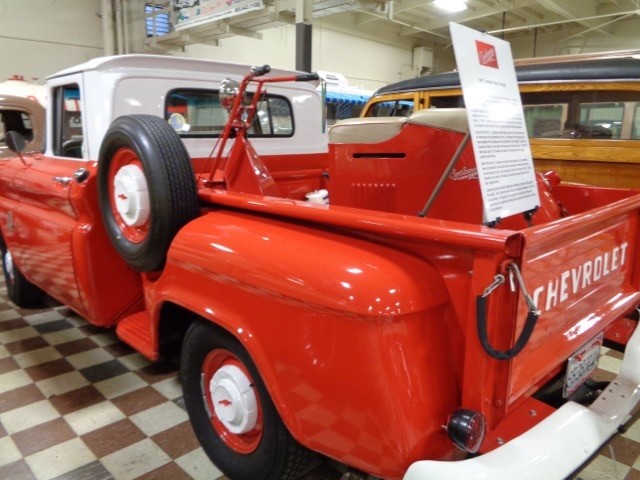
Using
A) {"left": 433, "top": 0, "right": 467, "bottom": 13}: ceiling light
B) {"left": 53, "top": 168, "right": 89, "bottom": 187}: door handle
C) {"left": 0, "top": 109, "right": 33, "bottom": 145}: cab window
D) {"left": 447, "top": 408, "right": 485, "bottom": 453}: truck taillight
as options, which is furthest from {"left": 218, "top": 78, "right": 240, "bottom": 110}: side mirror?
{"left": 433, "top": 0, "right": 467, "bottom": 13}: ceiling light

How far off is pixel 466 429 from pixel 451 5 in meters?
11.2

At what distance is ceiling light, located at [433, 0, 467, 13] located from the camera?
1023cm

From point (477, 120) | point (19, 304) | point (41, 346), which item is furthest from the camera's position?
point (19, 304)

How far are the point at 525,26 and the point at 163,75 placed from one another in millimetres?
11640

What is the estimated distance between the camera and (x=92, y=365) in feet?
9.39

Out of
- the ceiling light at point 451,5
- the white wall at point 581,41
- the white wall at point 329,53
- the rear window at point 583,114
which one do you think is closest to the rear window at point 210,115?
the rear window at point 583,114

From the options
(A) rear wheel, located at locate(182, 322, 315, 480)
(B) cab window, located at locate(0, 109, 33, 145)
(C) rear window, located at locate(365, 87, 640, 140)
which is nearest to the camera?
(A) rear wheel, located at locate(182, 322, 315, 480)

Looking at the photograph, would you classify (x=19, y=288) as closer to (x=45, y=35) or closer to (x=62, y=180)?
(x=62, y=180)

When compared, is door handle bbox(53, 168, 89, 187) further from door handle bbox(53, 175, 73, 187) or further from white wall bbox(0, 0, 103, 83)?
white wall bbox(0, 0, 103, 83)

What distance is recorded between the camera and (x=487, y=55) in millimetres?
1519

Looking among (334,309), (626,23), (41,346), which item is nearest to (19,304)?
(41,346)

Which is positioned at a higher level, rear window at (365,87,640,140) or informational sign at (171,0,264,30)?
informational sign at (171,0,264,30)

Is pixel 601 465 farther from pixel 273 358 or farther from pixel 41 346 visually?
pixel 41 346

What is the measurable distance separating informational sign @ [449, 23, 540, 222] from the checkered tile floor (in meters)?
1.25
